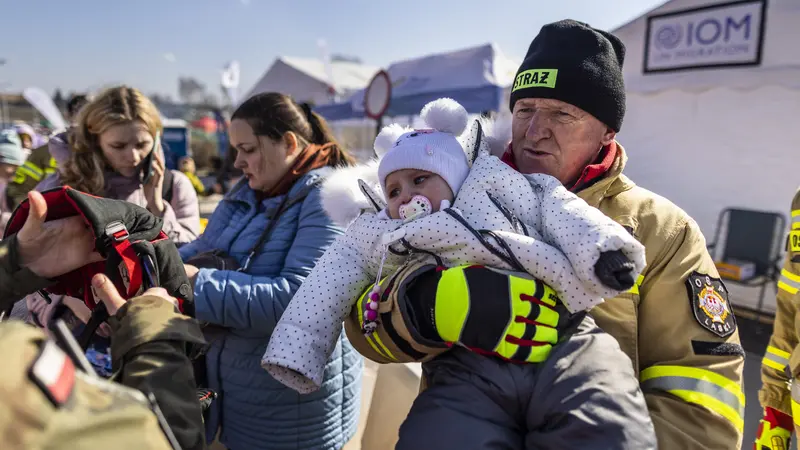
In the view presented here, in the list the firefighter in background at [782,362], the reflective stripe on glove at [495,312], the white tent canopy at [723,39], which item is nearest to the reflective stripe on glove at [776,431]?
the firefighter in background at [782,362]

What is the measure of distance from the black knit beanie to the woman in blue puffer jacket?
86 centimetres

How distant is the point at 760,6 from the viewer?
16.8ft

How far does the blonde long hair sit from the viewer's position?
7.51 feet

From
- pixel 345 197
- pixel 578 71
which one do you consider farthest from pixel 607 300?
pixel 345 197

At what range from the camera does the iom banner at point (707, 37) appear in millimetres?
5215

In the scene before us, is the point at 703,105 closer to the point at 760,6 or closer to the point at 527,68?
the point at 760,6

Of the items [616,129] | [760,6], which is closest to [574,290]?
[616,129]

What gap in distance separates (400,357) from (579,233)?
20.2 inches

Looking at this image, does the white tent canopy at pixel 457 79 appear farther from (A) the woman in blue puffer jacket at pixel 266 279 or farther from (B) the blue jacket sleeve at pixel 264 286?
(B) the blue jacket sleeve at pixel 264 286

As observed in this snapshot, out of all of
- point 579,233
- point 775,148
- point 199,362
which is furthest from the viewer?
point 775,148

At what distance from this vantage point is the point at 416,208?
1.35m

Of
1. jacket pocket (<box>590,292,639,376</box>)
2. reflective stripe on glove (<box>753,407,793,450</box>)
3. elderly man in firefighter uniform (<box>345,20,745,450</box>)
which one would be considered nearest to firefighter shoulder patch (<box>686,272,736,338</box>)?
elderly man in firefighter uniform (<box>345,20,745,450</box>)

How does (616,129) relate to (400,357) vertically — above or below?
above

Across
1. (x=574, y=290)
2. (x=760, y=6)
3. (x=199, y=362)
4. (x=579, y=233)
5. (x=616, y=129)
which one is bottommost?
(x=199, y=362)
